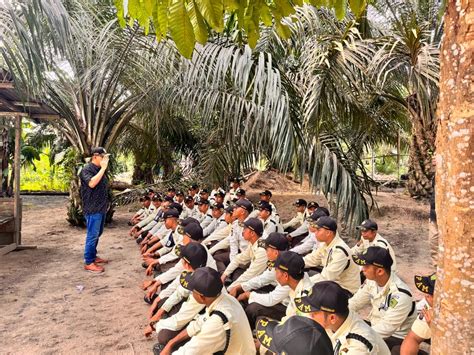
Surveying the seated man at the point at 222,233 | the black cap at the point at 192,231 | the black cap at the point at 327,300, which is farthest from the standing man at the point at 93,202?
the black cap at the point at 327,300

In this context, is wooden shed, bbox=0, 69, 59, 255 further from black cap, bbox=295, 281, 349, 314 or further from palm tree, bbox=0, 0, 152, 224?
black cap, bbox=295, 281, 349, 314

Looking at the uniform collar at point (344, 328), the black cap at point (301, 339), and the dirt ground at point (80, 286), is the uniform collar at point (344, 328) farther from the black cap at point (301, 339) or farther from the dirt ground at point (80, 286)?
the dirt ground at point (80, 286)

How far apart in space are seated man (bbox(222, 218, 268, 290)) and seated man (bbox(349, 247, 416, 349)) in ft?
3.64

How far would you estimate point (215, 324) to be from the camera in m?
2.62

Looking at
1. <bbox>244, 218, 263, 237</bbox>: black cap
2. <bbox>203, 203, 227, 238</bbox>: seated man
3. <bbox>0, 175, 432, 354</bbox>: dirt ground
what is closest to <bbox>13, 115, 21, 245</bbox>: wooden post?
<bbox>0, 175, 432, 354</bbox>: dirt ground

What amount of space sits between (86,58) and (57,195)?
10.2 metres

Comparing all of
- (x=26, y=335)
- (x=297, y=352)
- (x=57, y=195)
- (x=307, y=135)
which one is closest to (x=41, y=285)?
(x=26, y=335)

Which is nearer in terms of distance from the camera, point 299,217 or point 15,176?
point 15,176

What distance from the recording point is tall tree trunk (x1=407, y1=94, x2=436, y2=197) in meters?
8.34

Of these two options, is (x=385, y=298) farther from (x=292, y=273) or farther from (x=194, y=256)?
(x=194, y=256)

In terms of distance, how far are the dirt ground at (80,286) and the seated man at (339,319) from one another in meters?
1.86

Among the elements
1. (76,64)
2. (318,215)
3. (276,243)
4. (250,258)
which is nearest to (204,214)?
(318,215)

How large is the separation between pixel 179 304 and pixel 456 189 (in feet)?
9.66

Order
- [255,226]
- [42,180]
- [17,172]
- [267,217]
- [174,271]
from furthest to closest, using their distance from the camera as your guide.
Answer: [42,180] → [17,172] → [267,217] → [255,226] → [174,271]
